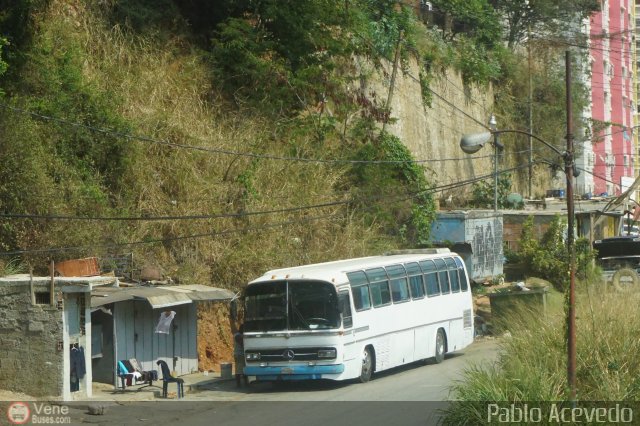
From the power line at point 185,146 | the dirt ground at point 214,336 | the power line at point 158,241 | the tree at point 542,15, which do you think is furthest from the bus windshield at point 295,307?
the tree at point 542,15

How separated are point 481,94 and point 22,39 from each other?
1231 inches

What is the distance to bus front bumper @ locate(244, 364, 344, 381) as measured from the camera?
20375 mm

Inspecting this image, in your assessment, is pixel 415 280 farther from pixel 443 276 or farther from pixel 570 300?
pixel 570 300

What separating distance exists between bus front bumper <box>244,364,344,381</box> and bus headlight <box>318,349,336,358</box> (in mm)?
215

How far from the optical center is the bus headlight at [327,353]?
20391 millimetres

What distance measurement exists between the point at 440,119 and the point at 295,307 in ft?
87.1

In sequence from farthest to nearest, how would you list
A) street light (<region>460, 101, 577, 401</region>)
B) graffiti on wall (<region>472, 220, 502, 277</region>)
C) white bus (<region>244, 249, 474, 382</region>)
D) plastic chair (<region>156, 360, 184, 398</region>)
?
graffiti on wall (<region>472, 220, 502, 277</region>) < white bus (<region>244, 249, 474, 382</region>) < plastic chair (<region>156, 360, 184, 398</region>) < street light (<region>460, 101, 577, 401</region>)

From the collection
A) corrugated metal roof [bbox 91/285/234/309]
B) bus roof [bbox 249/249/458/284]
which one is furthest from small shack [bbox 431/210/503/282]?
corrugated metal roof [bbox 91/285/234/309]

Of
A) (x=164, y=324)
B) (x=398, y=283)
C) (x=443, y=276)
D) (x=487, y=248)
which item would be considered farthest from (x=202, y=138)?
(x=487, y=248)

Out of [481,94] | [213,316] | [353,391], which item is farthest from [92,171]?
[481,94]

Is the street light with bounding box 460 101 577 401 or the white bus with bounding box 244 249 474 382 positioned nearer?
the street light with bounding box 460 101 577 401

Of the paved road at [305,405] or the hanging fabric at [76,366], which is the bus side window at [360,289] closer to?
the paved road at [305,405]

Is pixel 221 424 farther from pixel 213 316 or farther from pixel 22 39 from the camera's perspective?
pixel 22 39

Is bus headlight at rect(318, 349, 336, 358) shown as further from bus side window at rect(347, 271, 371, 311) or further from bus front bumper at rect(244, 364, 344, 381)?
bus side window at rect(347, 271, 371, 311)
